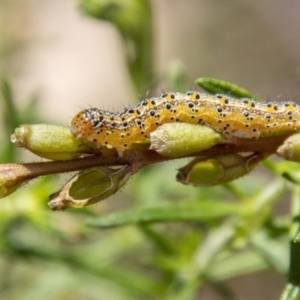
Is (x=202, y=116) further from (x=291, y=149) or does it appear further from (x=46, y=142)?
(x=46, y=142)

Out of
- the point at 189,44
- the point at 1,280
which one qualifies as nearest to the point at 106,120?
the point at 1,280

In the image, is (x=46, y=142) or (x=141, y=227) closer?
(x=46, y=142)

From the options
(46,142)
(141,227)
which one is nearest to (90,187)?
(46,142)

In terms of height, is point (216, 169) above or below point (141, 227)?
below

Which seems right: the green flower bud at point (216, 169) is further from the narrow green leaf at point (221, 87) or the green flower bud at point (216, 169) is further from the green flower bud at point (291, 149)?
the narrow green leaf at point (221, 87)

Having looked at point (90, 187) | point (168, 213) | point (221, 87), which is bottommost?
point (90, 187)

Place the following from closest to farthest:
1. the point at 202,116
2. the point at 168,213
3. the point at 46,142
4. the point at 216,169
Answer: the point at 46,142 → the point at 216,169 → the point at 202,116 → the point at 168,213

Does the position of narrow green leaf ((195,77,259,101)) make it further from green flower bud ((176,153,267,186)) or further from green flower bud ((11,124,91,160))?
green flower bud ((11,124,91,160))
